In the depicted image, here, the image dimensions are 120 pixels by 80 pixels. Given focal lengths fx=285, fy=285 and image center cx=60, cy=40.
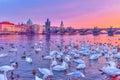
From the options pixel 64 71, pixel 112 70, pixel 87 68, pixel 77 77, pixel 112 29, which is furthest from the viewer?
pixel 112 29

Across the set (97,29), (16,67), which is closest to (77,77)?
(16,67)

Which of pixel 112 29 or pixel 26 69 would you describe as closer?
pixel 26 69

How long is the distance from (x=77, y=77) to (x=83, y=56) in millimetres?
13524

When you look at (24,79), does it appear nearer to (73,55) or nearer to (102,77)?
(102,77)

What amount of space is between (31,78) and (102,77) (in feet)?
16.4

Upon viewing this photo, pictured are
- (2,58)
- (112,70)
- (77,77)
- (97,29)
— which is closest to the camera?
(112,70)

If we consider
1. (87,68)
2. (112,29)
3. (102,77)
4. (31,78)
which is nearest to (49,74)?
(31,78)

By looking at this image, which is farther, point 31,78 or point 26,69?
point 26,69

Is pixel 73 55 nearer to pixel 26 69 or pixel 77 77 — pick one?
pixel 26 69

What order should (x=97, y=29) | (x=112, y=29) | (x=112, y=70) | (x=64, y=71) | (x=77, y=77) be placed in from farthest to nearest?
(x=97, y=29) → (x=112, y=29) → (x=64, y=71) → (x=77, y=77) → (x=112, y=70)

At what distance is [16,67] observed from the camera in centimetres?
2478

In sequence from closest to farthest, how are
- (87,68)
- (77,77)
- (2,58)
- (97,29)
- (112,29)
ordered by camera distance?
1. (77,77)
2. (87,68)
3. (2,58)
4. (112,29)
5. (97,29)

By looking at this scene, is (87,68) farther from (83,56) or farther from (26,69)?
(83,56)

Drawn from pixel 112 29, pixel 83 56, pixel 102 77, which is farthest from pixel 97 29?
pixel 102 77
